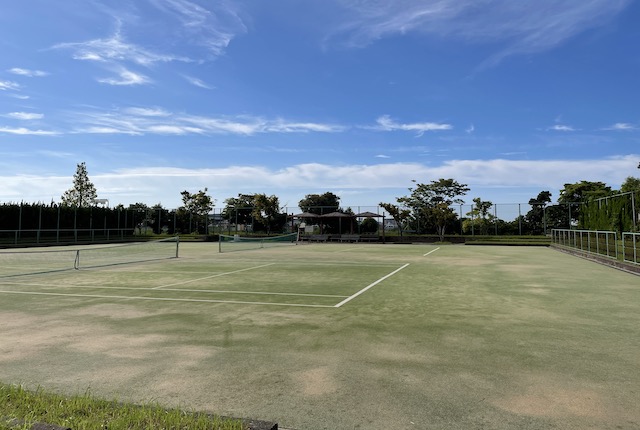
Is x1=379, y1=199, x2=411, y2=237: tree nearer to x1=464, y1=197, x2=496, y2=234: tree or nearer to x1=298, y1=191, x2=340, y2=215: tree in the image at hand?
x1=464, y1=197, x2=496, y2=234: tree

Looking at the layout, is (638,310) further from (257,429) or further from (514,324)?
(257,429)

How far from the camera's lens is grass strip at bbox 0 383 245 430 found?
2.94 meters

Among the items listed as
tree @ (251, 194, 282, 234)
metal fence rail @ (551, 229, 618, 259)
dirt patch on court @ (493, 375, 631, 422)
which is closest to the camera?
dirt patch on court @ (493, 375, 631, 422)

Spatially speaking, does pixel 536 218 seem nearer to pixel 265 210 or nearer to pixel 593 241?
pixel 593 241

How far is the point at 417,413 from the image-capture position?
3.37 metres

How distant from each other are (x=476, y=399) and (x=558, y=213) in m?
45.0

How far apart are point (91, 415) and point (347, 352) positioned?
9.19 ft

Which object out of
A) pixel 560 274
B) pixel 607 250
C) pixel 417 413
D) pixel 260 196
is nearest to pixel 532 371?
pixel 417 413

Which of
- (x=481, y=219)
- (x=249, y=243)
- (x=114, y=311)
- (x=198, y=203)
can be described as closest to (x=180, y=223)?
(x=198, y=203)

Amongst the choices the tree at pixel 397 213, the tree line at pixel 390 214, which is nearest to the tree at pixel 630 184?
the tree line at pixel 390 214

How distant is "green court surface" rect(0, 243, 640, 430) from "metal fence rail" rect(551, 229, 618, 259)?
727 centimetres

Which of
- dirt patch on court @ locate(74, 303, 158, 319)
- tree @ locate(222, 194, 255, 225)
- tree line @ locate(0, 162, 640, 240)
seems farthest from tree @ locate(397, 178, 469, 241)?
dirt patch on court @ locate(74, 303, 158, 319)

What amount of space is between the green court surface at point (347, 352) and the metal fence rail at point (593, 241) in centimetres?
727

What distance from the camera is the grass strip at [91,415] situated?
294 centimetres
